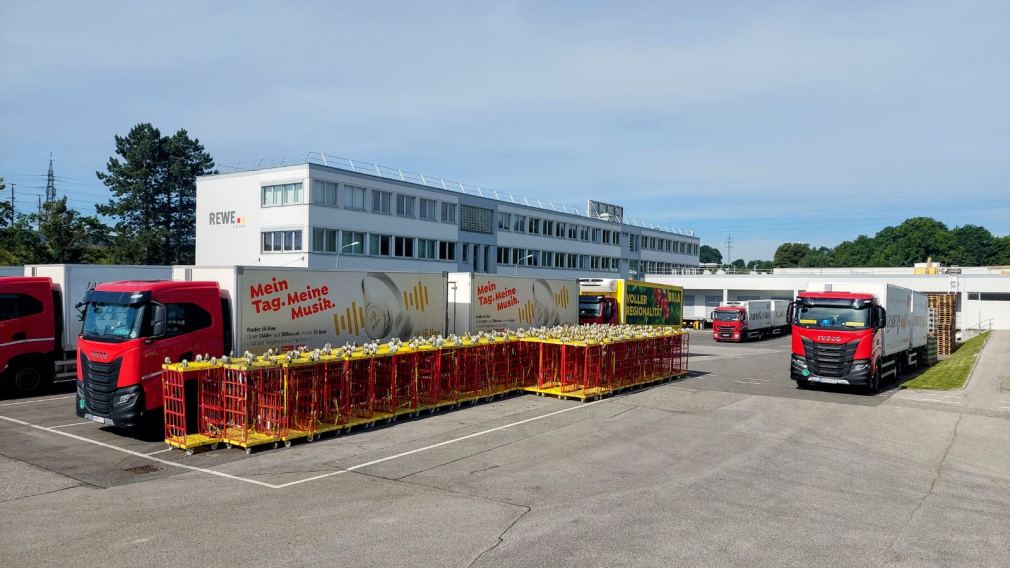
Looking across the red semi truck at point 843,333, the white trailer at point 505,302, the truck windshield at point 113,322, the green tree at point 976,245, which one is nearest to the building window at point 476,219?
the white trailer at point 505,302

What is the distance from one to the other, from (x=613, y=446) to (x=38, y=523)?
368 inches

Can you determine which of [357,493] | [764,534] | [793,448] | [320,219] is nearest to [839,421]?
[793,448]

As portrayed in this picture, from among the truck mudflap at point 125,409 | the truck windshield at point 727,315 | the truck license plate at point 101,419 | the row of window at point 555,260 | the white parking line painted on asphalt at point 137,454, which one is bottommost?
the white parking line painted on asphalt at point 137,454

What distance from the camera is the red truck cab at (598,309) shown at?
102 ft

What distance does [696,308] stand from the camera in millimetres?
70188

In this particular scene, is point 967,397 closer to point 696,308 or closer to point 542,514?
point 542,514

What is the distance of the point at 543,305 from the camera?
87.9 feet

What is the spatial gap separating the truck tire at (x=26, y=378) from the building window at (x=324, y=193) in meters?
24.6

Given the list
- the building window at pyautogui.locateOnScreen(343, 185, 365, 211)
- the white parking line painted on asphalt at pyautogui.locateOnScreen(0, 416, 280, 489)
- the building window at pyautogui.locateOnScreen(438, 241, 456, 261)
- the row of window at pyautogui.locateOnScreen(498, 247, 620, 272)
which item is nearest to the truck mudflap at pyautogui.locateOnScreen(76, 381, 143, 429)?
the white parking line painted on asphalt at pyautogui.locateOnScreen(0, 416, 280, 489)

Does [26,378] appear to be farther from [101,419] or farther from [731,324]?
[731,324]

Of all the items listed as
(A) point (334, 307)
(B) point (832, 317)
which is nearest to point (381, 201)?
(A) point (334, 307)

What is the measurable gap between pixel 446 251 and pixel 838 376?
120 feet

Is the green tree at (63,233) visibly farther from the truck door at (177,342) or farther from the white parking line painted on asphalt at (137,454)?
the truck door at (177,342)

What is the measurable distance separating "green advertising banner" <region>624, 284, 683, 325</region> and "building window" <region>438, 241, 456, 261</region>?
815 inches
